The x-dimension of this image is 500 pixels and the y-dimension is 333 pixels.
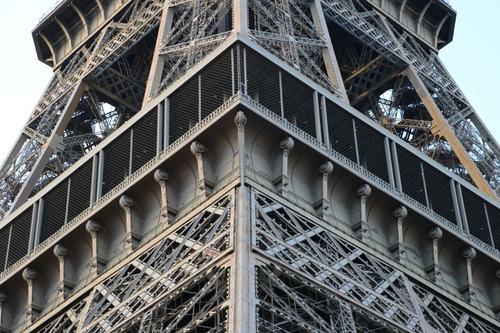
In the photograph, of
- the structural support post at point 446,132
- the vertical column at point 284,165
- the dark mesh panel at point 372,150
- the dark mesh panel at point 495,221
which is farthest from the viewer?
the structural support post at point 446,132

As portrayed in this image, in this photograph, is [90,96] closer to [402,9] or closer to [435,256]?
[402,9]

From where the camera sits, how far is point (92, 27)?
186 ft

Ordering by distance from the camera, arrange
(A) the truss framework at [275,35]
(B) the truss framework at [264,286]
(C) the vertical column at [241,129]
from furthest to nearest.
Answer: (A) the truss framework at [275,35]
(C) the vertical column at [241,129]
(B) the truss framework at [264,286]

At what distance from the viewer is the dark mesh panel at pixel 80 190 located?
37.2 m

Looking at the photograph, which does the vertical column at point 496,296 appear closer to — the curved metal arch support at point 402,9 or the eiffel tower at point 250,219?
the eiffel tower at point 250,219

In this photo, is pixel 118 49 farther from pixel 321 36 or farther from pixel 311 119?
pixel 311 119

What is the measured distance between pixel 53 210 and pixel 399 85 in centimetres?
1914

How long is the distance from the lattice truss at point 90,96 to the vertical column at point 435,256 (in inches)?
715

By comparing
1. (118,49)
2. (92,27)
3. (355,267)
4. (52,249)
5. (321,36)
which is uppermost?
(92,27)

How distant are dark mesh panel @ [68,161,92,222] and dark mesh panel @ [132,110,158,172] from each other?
1656mm

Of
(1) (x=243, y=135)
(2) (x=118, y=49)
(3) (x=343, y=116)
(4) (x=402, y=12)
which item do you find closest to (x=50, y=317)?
(1) (x=243, y=135)

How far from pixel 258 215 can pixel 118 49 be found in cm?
2243

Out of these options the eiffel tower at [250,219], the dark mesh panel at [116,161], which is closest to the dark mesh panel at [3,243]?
the eiffel tower at [250,219]

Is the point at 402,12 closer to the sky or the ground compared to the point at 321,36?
closer to the sky
